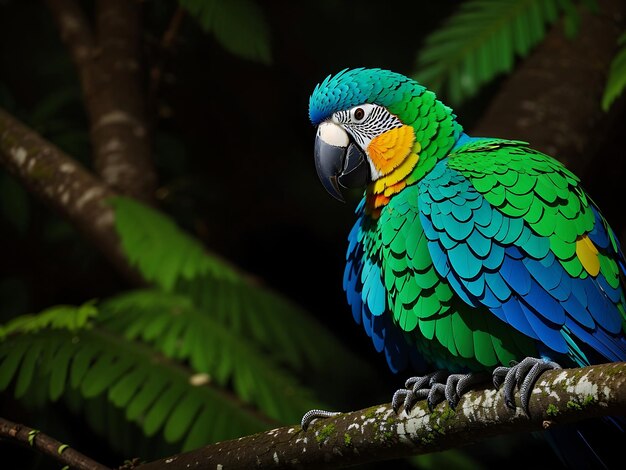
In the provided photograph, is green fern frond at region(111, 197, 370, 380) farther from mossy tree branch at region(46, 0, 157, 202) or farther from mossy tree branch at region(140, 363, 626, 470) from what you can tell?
mossy tree branch at region(140, 363, 626, 470)

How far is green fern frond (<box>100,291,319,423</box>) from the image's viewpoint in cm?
157

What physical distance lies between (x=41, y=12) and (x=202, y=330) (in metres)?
1.60

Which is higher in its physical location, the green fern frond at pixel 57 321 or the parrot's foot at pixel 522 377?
the parrot's foot at pixel 522 377

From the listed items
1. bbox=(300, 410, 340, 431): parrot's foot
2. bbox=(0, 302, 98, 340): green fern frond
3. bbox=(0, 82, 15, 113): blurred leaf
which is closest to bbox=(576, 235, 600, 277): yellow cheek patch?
bbox=(300, 410, 340, 431): parrot's foot

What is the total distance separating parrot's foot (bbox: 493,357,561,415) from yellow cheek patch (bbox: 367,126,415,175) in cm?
37

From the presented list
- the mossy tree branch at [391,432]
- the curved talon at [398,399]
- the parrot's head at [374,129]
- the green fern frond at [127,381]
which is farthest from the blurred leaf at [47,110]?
the curved talon at [398,399]

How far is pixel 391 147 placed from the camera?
4.11ft

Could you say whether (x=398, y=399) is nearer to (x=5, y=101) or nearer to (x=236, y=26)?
(x=236, y=26)

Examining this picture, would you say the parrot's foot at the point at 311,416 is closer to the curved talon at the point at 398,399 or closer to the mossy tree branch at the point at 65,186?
the curved talon at the point at 398,399

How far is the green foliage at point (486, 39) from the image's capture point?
5.57ft

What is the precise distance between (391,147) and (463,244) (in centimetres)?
21

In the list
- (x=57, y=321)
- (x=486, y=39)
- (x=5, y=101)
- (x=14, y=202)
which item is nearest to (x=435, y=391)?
(x=57, y=321)

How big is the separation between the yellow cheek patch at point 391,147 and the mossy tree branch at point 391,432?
0.40 metres

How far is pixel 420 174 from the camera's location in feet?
4.07
